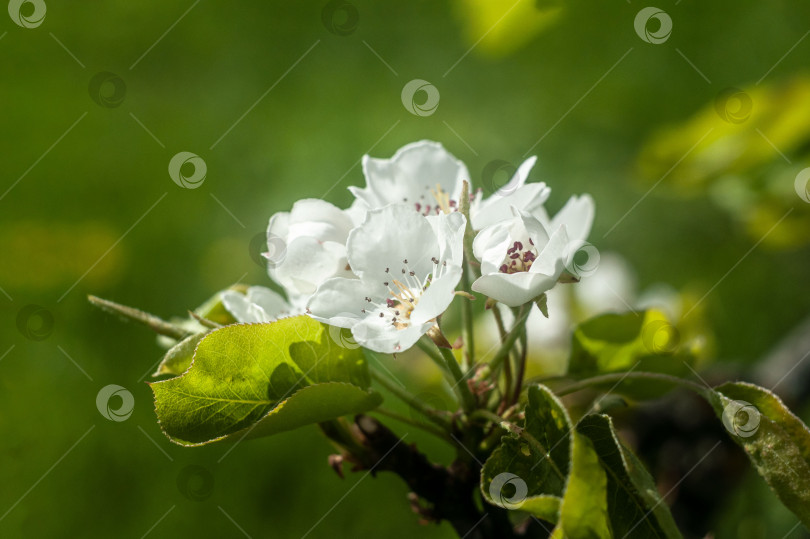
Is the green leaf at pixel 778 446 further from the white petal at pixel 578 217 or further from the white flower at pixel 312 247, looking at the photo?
the white flower at pixel 312 247

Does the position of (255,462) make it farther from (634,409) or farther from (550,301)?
(634,409)

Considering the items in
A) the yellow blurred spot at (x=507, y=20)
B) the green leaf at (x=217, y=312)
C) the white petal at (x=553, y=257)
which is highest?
the yellow blurred spot at (x=507, y=20)

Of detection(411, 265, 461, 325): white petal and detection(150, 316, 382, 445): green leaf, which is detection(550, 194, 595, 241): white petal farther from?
detection(150, 316, 382, 445): green leaf

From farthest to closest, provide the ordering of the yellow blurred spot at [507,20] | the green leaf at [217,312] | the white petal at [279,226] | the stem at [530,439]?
the yellow blurred spot at [507,20]
the green leaf at [217,312]
the white petal at [279,226]
the stem at [530,439]

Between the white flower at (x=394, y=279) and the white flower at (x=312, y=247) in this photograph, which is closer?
the white flower at (x=394, y=279)

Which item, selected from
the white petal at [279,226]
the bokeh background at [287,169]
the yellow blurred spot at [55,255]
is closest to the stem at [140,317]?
the white petal at [279,226]

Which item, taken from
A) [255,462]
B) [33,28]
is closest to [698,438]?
[255,462]

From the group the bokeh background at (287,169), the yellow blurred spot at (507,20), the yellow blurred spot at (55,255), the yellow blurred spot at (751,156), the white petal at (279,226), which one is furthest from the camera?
the yellow blurred spot at (55,255)
